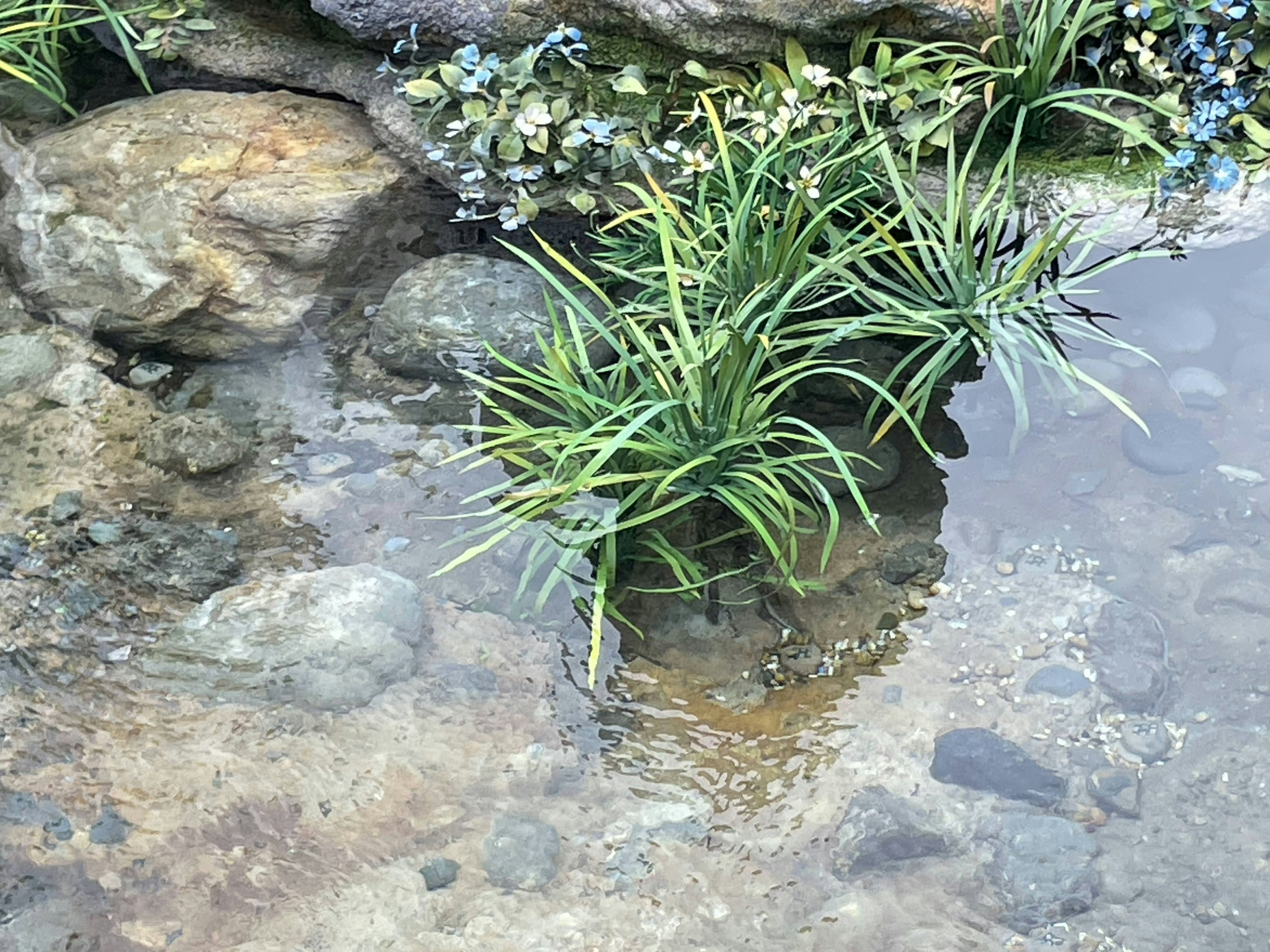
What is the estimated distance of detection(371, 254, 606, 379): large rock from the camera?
321cm

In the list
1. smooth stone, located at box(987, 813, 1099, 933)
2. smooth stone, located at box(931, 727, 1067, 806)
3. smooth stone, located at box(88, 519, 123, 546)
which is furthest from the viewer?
smooth stone, located at box(88, 519, 123, 546)

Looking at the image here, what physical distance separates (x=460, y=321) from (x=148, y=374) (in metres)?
1.03

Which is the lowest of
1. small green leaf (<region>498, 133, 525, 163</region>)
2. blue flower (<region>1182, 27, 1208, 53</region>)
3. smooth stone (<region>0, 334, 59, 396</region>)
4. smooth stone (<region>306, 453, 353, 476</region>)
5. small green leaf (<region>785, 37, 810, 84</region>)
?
smooth stone (<region>306, 453, 353, 476</region>)

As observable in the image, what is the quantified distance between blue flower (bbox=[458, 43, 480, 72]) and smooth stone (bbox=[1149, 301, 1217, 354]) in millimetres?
2302

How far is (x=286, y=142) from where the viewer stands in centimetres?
351

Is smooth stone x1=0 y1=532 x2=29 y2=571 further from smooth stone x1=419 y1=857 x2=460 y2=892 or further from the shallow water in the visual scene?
smooth stone x1=419 y1=857 x2=460 y2=892

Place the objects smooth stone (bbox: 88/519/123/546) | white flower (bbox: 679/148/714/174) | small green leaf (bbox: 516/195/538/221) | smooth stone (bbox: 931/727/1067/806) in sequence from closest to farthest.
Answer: smooth stone (bbox: 931/727/1067/806), smooth stone (bbox: 88/519/123/546), white flower (bbox: 679/148/714/174), small green leaf (bbox: 516/195/538/221)

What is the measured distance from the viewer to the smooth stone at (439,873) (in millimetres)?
2184

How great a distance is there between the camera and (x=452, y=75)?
11.1 ft

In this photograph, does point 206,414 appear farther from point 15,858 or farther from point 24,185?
point 15,858

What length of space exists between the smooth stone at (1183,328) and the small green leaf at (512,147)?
2045 mm

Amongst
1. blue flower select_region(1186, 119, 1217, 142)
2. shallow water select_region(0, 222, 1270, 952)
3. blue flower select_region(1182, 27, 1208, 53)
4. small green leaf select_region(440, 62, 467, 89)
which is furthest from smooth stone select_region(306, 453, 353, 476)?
blue flower select_region(1182, 27, 1208, 53)

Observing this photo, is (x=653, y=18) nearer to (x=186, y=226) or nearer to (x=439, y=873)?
(x=186, y=226)

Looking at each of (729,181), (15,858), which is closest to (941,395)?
(729,181)
